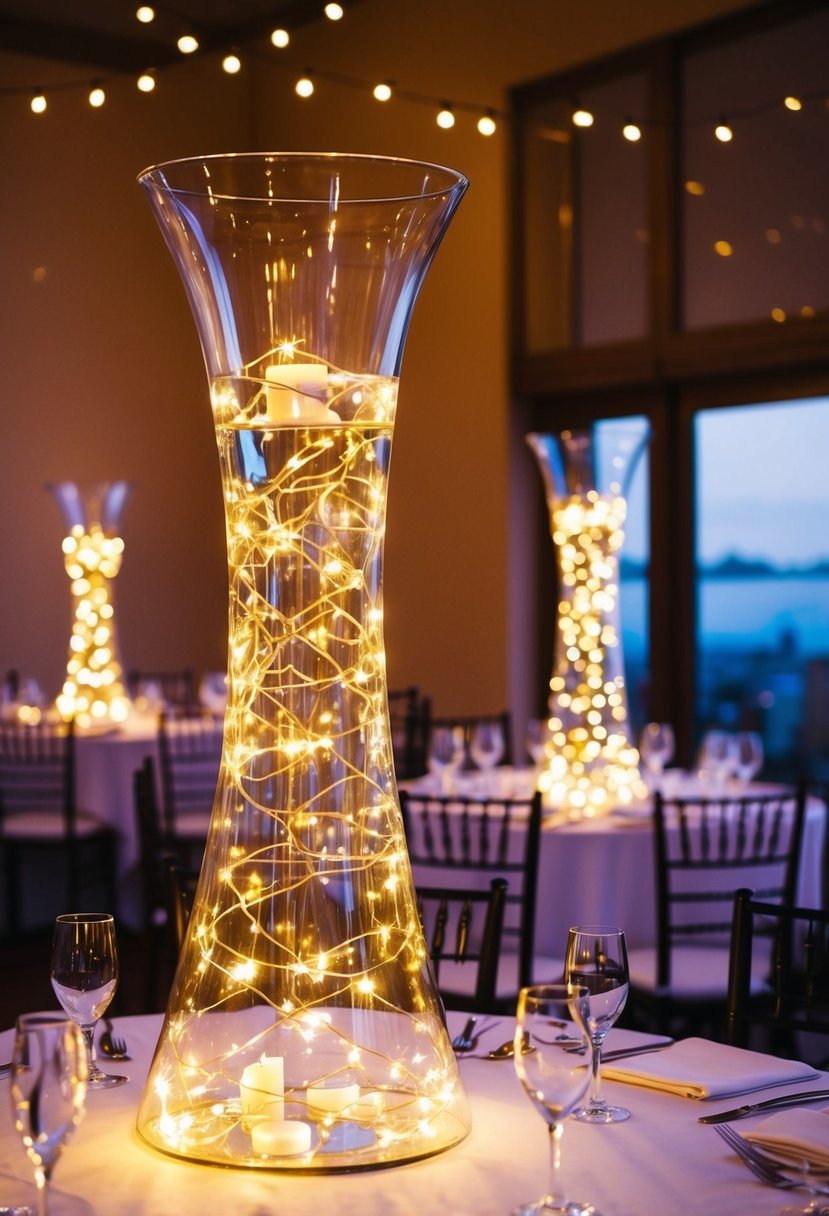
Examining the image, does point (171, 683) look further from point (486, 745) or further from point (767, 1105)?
point (767, 1105)

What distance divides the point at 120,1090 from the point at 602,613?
2.55 metres

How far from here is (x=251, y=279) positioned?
1.61 m

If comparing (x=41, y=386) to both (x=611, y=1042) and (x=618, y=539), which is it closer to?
(x=618, y=539)

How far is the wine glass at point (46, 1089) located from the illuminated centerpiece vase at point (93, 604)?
15.3 ft

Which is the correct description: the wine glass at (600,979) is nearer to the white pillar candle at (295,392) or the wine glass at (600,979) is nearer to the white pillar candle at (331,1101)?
the white pillar candle at (331,1101)

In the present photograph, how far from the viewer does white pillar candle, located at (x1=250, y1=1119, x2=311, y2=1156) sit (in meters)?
1.47

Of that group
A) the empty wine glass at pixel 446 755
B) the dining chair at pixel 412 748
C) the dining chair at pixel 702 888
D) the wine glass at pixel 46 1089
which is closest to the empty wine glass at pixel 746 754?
the dining chair at pixel 702 888

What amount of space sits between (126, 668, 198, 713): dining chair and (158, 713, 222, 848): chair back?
1803 mm

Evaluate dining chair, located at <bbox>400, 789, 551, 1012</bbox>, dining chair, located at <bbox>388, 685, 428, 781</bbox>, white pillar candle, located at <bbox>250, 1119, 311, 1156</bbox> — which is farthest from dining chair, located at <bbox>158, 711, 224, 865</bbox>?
white pillar candle, located at <bbox>250, 1119, 311, 1156</bbox>

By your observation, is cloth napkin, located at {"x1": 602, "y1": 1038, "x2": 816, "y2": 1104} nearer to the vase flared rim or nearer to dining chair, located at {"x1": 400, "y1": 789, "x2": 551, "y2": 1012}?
the vase flared rim

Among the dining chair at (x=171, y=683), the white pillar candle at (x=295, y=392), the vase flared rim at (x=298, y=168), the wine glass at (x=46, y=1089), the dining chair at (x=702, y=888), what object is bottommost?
the dining chair at (x=702, y=888)

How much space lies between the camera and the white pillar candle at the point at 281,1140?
4.81ft

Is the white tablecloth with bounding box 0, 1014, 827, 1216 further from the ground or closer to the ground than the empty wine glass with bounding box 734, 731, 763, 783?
closer to the ground

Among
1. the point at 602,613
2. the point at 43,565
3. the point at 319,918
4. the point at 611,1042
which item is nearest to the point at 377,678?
the point at 319,918
